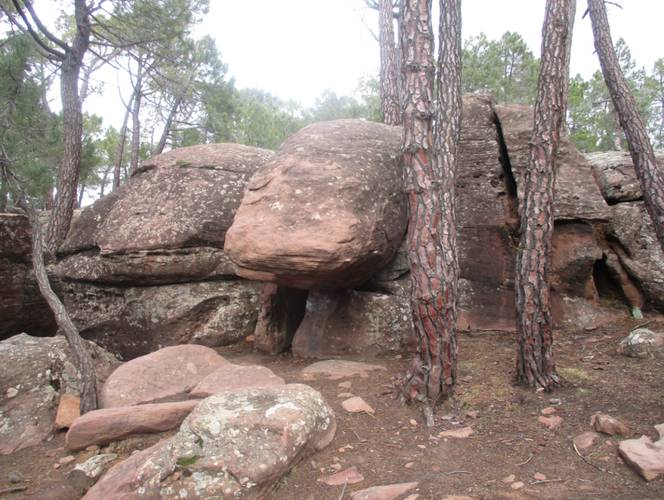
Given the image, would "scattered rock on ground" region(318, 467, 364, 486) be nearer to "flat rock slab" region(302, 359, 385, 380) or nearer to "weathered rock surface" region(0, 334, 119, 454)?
"flat rock slab" region(302, 359, 385, 380)

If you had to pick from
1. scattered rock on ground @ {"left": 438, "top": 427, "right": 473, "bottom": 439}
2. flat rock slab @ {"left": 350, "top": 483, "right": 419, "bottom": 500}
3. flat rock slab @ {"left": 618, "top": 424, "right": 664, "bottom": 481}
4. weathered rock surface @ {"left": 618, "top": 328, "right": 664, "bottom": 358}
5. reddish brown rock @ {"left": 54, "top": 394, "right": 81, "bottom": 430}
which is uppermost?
weathered rock surface @ {"left": 618, "top": 328, "right": 664, "bottom": 358}

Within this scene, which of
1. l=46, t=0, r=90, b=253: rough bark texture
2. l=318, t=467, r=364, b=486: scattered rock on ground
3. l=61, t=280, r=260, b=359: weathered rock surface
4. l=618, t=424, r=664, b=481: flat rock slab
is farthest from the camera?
l=46, t=0, r=90, b=253: rough bark texture

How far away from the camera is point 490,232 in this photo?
613 cm

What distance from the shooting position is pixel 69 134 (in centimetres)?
859

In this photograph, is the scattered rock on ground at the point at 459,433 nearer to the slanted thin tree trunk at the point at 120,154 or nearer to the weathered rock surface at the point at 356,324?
the weathered rock surface at the point at 356,324

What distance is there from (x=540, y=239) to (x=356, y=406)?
6.86 feet

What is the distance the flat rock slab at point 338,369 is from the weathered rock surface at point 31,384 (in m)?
2.17

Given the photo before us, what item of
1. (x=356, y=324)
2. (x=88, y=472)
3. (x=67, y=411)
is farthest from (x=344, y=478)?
(x=67, y=411)

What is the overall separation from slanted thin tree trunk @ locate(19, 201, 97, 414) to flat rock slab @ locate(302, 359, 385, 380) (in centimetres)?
198

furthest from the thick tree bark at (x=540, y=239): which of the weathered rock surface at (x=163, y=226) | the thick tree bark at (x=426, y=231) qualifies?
the weathered rock surface at (x=163, y=226)

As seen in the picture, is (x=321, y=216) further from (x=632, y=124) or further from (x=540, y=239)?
(x=632, y=124)

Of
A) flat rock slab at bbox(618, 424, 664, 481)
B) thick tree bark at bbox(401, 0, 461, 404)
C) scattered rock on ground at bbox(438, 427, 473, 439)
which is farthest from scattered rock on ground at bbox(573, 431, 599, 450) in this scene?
thick tree bark at bbox(401, 0, 461, 404)

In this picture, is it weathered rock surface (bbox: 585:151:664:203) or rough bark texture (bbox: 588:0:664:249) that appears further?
weathered rock surface (bbox: 585:151:664:203)

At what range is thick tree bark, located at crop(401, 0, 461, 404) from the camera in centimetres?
396
